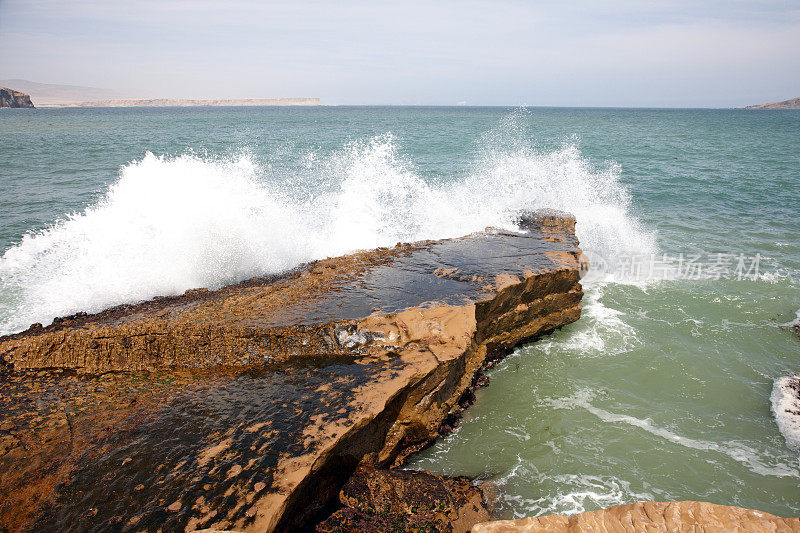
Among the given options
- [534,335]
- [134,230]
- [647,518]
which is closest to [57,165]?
[134,230]

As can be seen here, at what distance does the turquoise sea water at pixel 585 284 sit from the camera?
3717mm

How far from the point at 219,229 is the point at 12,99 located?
5086 inches

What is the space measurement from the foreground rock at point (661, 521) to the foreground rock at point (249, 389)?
130 cm

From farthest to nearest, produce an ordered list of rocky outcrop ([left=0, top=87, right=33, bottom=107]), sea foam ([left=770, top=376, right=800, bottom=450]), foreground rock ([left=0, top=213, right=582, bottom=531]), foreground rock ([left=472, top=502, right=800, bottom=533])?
rocky outcrop ([left=0, top=87, right=33, bottom=107]) < sea foam ([left=770, top=376, right=800, bottom=450]) < foreground rock ([left=0, top=213, right=582, bottom=531]) < foreground rock ([left=472, top=502, right=800, bottom=533])

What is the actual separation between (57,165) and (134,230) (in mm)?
15275

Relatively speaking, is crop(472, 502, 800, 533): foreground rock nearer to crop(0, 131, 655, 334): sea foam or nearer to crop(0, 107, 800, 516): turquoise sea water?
crop(0, 107, 800, 516): turquoise sea water

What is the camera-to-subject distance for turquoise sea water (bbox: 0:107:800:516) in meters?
3.72

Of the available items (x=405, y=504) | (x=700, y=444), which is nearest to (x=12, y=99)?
(x=405, y=504)

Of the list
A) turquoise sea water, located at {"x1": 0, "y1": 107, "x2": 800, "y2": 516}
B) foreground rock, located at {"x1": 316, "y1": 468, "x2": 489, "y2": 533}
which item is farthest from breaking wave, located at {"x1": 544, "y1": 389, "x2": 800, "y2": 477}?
foreground rock, located at {"x1": 316, "y1": 468, "x2": 489, "y2": 533}

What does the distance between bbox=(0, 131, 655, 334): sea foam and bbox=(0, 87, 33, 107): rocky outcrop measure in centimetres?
12057

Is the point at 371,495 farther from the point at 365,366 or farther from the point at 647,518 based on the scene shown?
the point at 647,518

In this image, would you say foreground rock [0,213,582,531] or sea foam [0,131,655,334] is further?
sea foam [0,131,655,334]

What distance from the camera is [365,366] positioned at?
12.1 feet

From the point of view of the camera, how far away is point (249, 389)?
11.1ft
